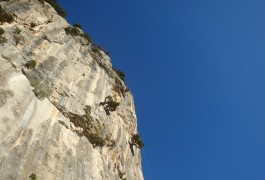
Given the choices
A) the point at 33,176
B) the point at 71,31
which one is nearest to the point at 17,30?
the point at 71,31

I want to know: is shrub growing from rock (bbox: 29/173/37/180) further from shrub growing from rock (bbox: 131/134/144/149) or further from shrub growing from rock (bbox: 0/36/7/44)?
shrub growing from rock (bbox: 131/134/144/149)

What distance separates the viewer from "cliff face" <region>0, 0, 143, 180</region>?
822 inches

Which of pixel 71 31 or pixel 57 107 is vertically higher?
pixel 71 31

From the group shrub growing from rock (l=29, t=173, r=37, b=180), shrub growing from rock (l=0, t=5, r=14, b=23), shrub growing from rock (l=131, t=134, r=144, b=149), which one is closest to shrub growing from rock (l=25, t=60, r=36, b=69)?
shrub growing from rock (l=0, t=5, r=14, b=23)

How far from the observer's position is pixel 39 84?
1014 inches

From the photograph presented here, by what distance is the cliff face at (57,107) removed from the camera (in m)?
20.9

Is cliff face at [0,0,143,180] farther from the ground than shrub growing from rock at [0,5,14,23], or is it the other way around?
shrub growing from rock at [0,5,14,23]

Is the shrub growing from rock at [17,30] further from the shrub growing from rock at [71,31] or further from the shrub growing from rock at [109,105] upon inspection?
the shrub growing from rock at [109,105]

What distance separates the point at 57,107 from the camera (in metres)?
25.9

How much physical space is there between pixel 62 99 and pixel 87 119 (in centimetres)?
289

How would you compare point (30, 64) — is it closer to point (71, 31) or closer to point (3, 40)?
point (3, 40)

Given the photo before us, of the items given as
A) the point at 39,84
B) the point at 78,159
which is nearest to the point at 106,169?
the point at 78,159

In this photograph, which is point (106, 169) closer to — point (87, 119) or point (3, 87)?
point (87, 119)

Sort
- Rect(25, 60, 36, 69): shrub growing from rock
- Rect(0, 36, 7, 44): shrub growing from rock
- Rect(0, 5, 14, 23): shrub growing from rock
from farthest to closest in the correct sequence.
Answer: Rect(0, 5, 14, 23): shrub growing from rock
Rect(25, 60, 36, 69): shrub growing from rock
Rect(0, 36, 7, 44): shrub growing from rock
